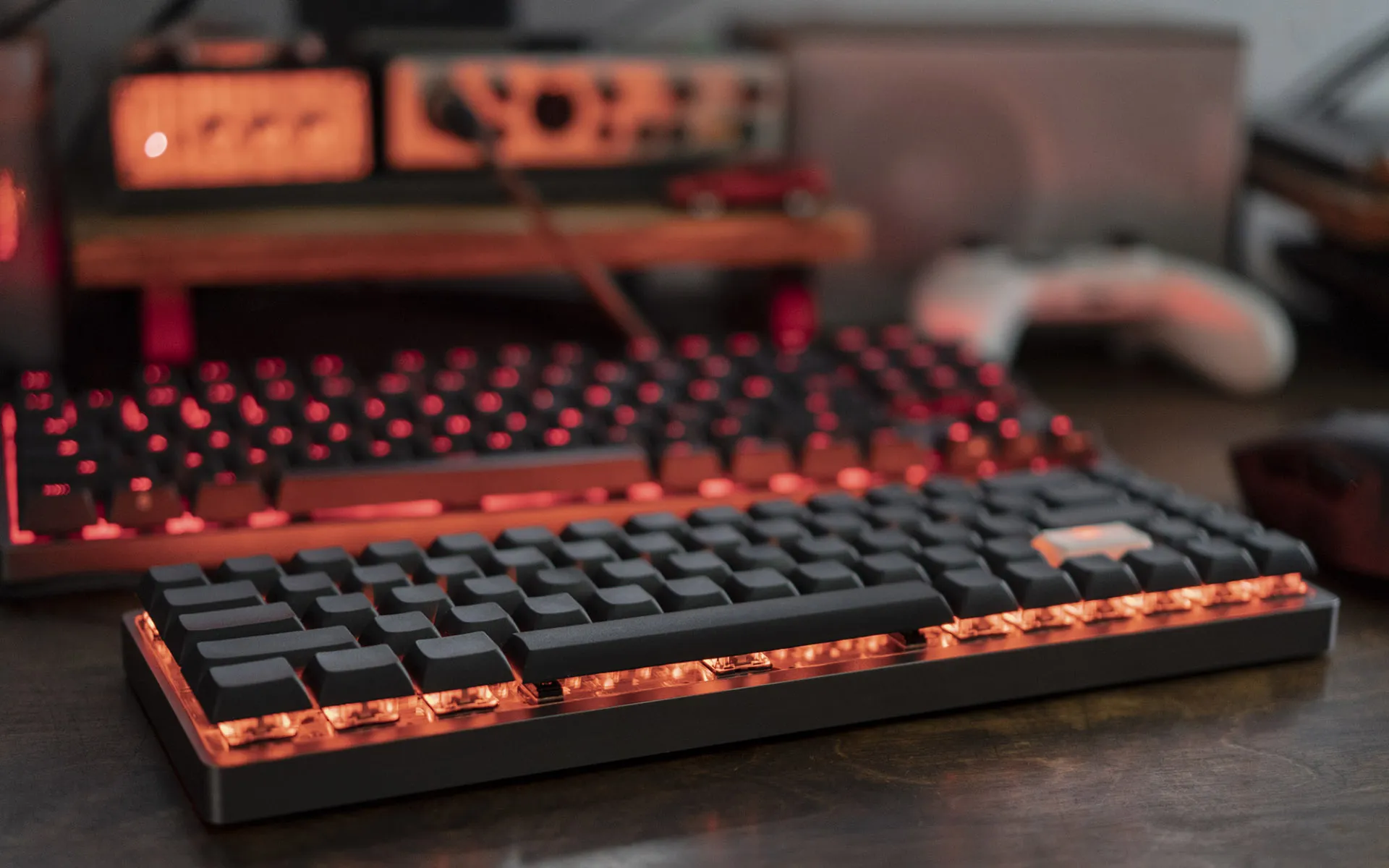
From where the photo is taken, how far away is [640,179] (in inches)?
43.6

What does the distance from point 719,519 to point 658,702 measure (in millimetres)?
147

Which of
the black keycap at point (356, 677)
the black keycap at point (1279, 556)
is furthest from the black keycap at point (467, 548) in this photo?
the black keycap at point (1279, 556)

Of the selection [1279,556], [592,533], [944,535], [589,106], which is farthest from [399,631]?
[589,106]

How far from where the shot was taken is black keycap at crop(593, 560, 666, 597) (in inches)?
22.9

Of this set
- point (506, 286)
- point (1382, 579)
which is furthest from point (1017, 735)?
point (506, 286)

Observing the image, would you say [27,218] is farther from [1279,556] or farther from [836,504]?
[1279,556]

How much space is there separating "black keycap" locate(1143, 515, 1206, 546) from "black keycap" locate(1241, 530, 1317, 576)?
0.02 meters

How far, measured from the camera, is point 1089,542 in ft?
2.11

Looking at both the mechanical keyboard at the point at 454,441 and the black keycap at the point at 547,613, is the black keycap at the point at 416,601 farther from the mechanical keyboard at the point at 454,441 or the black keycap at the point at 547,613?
the mechanical keyboard at the point at 454,441

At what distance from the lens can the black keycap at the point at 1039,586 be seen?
595mm

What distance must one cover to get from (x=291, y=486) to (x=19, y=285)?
342 millimetres

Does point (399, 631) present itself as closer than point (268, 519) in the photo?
Yes

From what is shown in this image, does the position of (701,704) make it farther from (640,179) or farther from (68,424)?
(640,179)

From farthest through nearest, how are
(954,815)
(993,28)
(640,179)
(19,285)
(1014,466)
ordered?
1. (993,28)
2. (640,179)
3. (19,285)
4. (1014,466)
5. (954,815)
